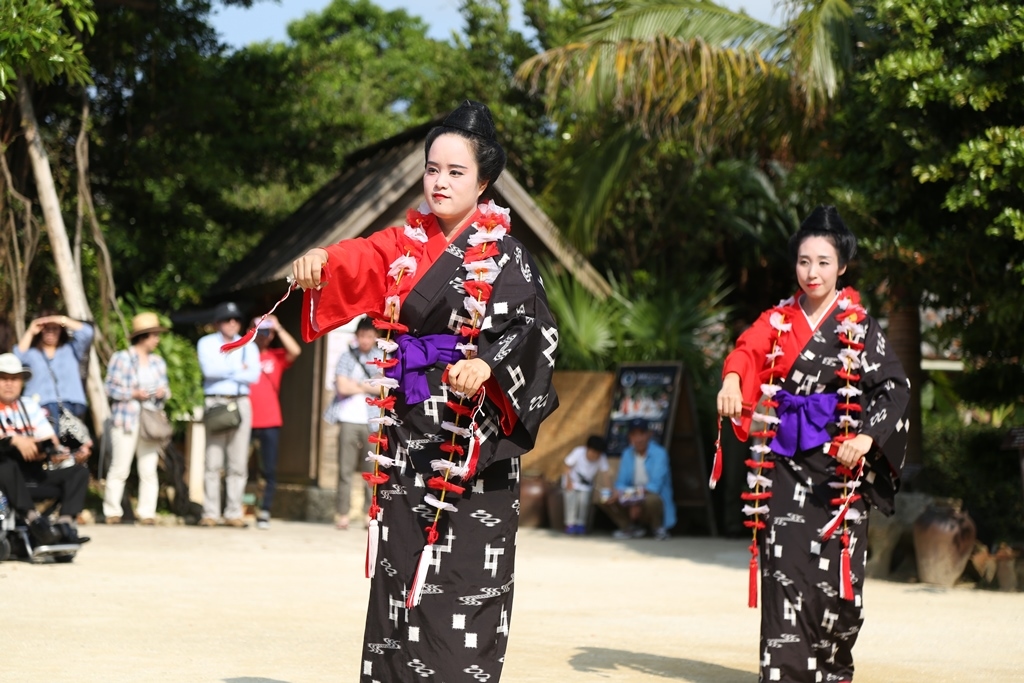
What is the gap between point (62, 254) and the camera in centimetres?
1238

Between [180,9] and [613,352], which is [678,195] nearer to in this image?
[613,352]

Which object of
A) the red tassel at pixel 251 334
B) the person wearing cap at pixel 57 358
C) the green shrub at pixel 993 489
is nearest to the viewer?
the red tassel at pixel 251 334

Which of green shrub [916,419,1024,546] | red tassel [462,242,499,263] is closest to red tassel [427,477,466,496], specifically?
red tassel [462,242,499,263]

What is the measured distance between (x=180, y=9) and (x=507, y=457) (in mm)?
12240

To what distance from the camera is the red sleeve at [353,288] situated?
4.33 m

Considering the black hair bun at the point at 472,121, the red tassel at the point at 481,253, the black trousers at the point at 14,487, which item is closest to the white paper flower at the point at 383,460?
the red tassel at the point at 481,253

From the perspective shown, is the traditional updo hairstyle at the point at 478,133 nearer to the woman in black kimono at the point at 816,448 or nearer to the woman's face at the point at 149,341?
the woman in black kimono at the point at 816,448

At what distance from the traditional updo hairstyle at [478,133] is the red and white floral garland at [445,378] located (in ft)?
0.44

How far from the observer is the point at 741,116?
Result: 11.8 metres

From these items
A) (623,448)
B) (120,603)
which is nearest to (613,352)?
(623,448)

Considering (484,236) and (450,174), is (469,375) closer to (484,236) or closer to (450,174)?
(484,236)

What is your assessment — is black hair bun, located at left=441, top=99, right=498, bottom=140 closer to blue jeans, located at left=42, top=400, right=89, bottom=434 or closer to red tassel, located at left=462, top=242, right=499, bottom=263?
red tassel, located at left=462, top=242, right=499, bottom=263

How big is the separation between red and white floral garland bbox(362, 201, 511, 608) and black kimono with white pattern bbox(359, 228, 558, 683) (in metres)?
0.03

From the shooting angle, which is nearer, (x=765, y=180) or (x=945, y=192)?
(x=945, y=192)
